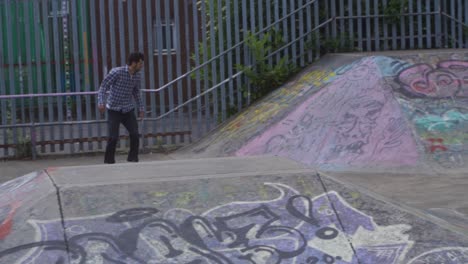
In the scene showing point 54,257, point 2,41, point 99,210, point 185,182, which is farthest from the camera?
point 2,41

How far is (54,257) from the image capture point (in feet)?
16.9

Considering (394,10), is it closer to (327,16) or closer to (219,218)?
(327,16)

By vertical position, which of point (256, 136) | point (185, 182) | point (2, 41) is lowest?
point (256, 136)

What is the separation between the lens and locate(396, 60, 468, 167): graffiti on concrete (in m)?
10.8

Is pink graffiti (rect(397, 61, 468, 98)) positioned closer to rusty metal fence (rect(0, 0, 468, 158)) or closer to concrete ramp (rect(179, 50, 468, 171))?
concrete ramp (rect(179, 50, 468, 171))

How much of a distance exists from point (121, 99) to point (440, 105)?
4.76m

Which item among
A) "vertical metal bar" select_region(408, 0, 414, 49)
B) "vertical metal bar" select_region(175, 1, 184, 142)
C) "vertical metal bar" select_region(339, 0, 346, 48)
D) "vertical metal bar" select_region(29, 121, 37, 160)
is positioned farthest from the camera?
"vertical metal bar" select_region(408, 0, 414, 49)

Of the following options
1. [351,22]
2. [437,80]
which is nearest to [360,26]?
[351,22]

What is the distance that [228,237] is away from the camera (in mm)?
5566

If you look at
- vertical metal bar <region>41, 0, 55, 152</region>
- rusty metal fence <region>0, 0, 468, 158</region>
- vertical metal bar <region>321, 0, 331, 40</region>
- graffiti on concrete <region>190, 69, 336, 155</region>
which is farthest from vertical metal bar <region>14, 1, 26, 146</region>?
vertical metal bar <region>321, 0, 331, 40</region>

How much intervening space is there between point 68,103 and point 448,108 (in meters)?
6.35

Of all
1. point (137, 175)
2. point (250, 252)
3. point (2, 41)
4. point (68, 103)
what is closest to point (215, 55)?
point (68, 103)

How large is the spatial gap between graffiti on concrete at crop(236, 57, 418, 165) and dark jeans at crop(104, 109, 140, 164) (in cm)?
191

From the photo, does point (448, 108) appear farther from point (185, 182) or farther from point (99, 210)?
point (99, 210)
